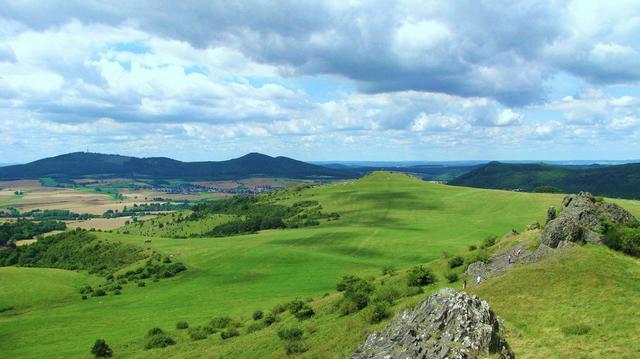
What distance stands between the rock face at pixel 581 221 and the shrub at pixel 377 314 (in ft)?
70.7

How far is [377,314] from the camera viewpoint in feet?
164

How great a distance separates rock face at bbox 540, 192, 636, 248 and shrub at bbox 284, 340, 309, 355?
3102 centimetres

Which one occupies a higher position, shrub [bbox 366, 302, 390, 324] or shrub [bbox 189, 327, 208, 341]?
shrub [bbox 366, 302, 390, 324]

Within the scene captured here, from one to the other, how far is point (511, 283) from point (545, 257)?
920cm

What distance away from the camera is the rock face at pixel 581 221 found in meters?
54.8

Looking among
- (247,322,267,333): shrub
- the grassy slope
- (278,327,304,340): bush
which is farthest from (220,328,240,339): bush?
the grassy slope

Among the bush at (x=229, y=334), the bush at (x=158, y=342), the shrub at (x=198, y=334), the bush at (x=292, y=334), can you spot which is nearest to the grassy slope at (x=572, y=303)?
the bush at (x=292, y=334)

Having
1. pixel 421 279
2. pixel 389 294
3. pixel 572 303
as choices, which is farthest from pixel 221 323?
pixel 572 303

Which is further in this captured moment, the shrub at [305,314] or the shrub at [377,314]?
the shrub at [305,314]

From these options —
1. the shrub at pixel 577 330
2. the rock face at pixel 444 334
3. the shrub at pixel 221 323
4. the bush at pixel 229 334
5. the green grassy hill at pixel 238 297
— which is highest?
the rock face at pixel 444 334

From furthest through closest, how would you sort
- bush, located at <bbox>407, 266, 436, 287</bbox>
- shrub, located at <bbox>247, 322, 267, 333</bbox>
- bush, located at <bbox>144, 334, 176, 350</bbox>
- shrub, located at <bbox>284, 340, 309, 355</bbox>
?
bush, located at <bbox>144, 334, 176, 350</bbox> → shrub, located at <bbox>247, 322, 267, 333</bbox> → bush, located at <bbox>407, 266, 436, 287</bbox> → shrub, located at <bbox>284, 340, 309, 355</bbox>

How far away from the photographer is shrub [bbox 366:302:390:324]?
5006cm

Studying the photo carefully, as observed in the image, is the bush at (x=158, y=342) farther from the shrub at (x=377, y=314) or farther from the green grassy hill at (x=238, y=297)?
the shrub at (x=377, y=314)

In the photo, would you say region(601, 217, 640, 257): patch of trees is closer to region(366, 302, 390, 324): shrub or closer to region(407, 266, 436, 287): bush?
region(407, 266, 436, 287): bush
